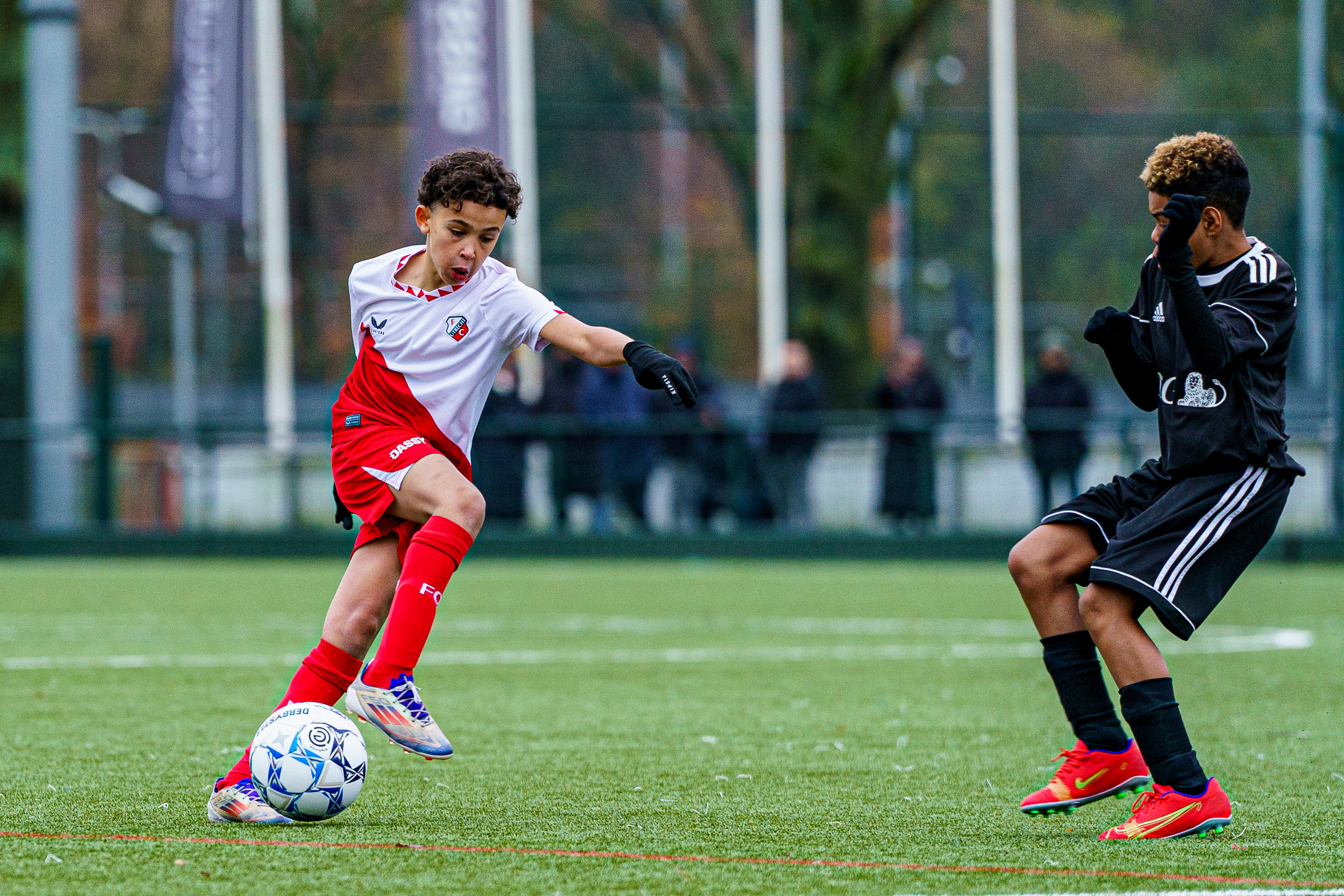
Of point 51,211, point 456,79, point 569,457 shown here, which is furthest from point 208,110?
point 569,457

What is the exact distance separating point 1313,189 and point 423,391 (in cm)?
2037

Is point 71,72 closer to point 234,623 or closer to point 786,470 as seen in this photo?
point 786,470

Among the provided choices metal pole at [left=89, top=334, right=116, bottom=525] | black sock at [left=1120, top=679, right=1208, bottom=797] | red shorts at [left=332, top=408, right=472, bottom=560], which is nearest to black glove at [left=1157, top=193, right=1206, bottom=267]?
black sock at [left=1120, top=679, right=1208, bottom=797]

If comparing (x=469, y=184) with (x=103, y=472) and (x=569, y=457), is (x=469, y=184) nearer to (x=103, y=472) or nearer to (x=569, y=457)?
(x=569, y=457)

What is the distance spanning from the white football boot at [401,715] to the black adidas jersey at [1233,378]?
2.00 m

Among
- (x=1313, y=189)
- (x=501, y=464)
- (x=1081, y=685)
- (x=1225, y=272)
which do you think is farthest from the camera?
(x=1313, y=189)

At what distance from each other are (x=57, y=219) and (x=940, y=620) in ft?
37.8

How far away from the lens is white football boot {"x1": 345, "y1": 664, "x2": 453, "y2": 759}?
450 cm

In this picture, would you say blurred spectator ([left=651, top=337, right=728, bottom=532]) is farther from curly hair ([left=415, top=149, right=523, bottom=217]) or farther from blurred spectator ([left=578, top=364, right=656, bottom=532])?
curly hair ([left=415, top=149, right=523, bottom=217])

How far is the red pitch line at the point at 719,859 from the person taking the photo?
155 inches

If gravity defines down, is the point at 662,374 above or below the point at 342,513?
above

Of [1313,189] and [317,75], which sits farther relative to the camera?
[317,75]

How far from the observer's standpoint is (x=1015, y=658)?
29.9ft

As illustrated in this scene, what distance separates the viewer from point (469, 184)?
4.79m
